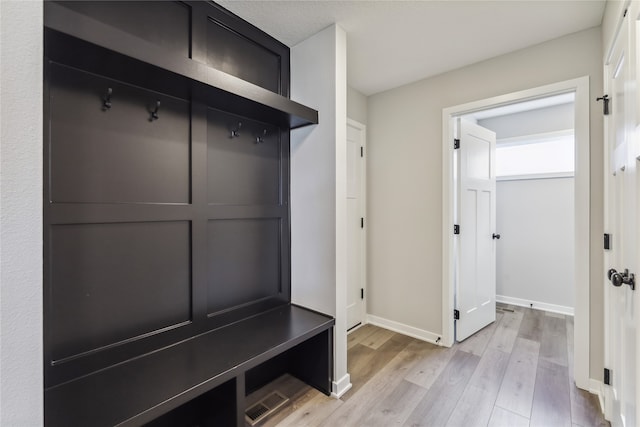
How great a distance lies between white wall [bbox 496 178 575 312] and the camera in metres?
3.38

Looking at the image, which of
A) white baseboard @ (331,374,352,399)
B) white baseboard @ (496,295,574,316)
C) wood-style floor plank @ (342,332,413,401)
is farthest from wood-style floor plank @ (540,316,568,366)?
white baseboard @ (331,374,352,399)

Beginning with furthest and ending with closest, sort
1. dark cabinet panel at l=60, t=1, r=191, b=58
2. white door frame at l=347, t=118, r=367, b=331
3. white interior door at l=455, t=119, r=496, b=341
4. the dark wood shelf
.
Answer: white door frame at l=347, t=118, r=367, b=331
white interior door at l=455, t=119, r=496, b=341
dark cabinet panel at l=60, t=1, r=191, b=58
the dark wood shelf

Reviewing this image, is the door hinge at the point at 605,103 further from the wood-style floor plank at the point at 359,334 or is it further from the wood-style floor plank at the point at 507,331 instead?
the wood-style floor plank at the point at 359,334

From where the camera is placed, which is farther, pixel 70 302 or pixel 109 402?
pixel 70 302

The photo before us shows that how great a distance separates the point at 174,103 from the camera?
156 cm

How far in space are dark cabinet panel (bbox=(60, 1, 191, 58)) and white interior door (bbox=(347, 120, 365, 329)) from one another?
1680 millimetres

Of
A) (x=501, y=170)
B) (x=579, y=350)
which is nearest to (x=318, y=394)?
(x=579, y=350)

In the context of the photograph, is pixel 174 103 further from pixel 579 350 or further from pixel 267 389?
pixel 579 350

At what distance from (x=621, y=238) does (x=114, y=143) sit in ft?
8.32

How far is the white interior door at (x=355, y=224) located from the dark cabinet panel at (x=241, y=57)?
106cm

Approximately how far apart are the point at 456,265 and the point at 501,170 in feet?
6.43

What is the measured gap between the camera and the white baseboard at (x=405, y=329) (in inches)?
105

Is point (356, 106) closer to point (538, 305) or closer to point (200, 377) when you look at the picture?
point (200, 377)
